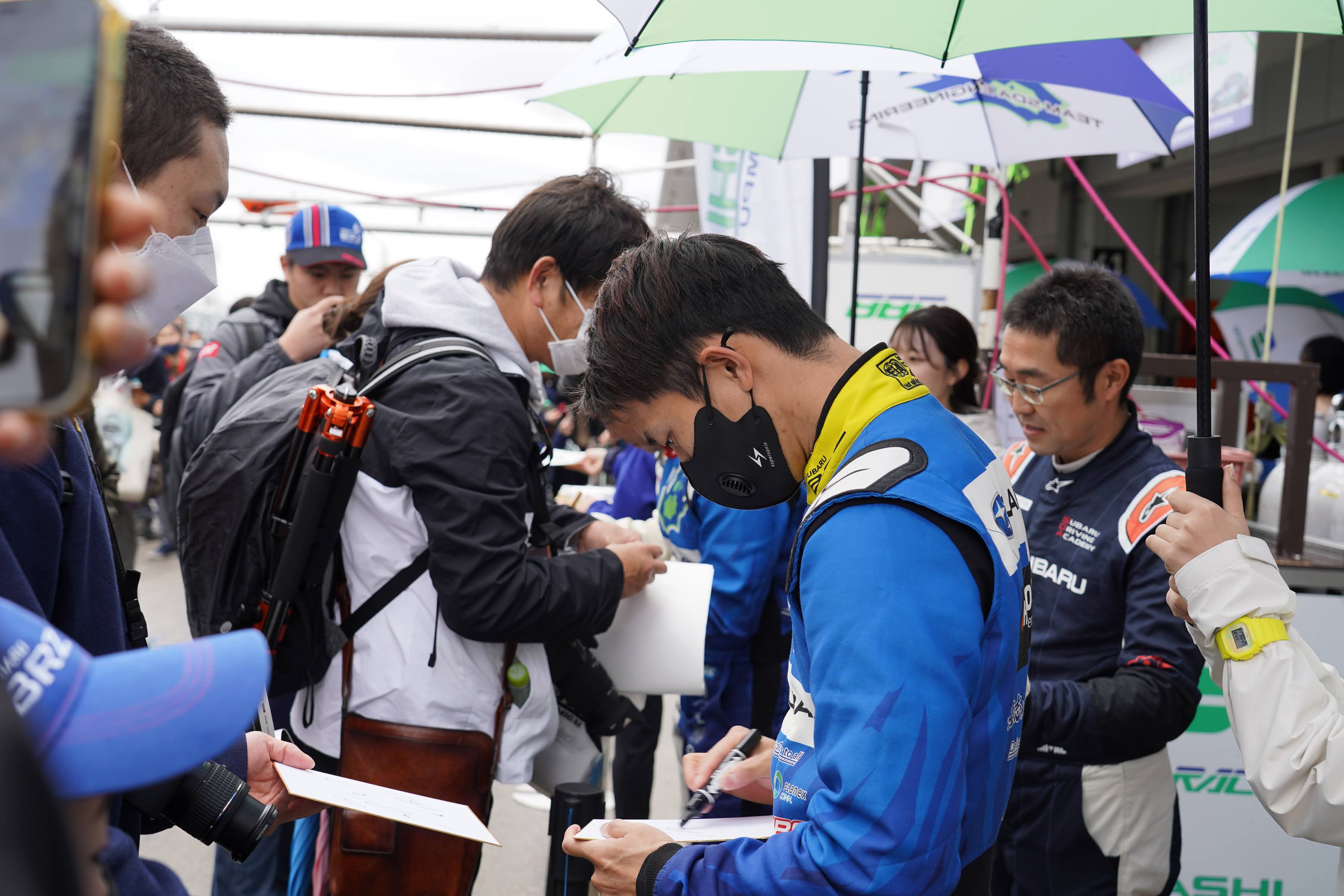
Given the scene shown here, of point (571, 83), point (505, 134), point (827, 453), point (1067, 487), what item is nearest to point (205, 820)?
point (827, 453)

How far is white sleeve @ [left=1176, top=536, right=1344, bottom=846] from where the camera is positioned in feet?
4.38

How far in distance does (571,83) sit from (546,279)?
0.95 m

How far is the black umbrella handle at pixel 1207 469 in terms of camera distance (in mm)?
1518

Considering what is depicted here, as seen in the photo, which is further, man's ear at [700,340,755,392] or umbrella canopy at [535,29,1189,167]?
umbrella canopy at [535,29,1189,167]

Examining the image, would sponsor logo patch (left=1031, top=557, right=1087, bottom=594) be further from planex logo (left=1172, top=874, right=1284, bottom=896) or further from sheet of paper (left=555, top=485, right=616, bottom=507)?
sheet of paper (left=555, top=485, right=616, bottom=507)

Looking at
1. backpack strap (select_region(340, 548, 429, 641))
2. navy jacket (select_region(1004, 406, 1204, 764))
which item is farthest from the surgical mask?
navy jacket (select_region(1004, 406, 1204, 764))

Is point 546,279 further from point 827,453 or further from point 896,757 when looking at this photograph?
point 896,757

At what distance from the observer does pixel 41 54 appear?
0.44m

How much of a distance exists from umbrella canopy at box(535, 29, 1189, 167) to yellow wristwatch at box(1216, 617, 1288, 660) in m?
1.92

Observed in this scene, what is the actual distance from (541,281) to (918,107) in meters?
2.33

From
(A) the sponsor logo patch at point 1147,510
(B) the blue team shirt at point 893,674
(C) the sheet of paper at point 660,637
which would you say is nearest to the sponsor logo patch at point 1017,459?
(A) the sponsor logo patch at point 1147,510

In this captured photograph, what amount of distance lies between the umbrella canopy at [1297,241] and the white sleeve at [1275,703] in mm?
3520

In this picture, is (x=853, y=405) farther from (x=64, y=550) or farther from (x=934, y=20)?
(x=934, y=20)

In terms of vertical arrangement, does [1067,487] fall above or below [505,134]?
below
